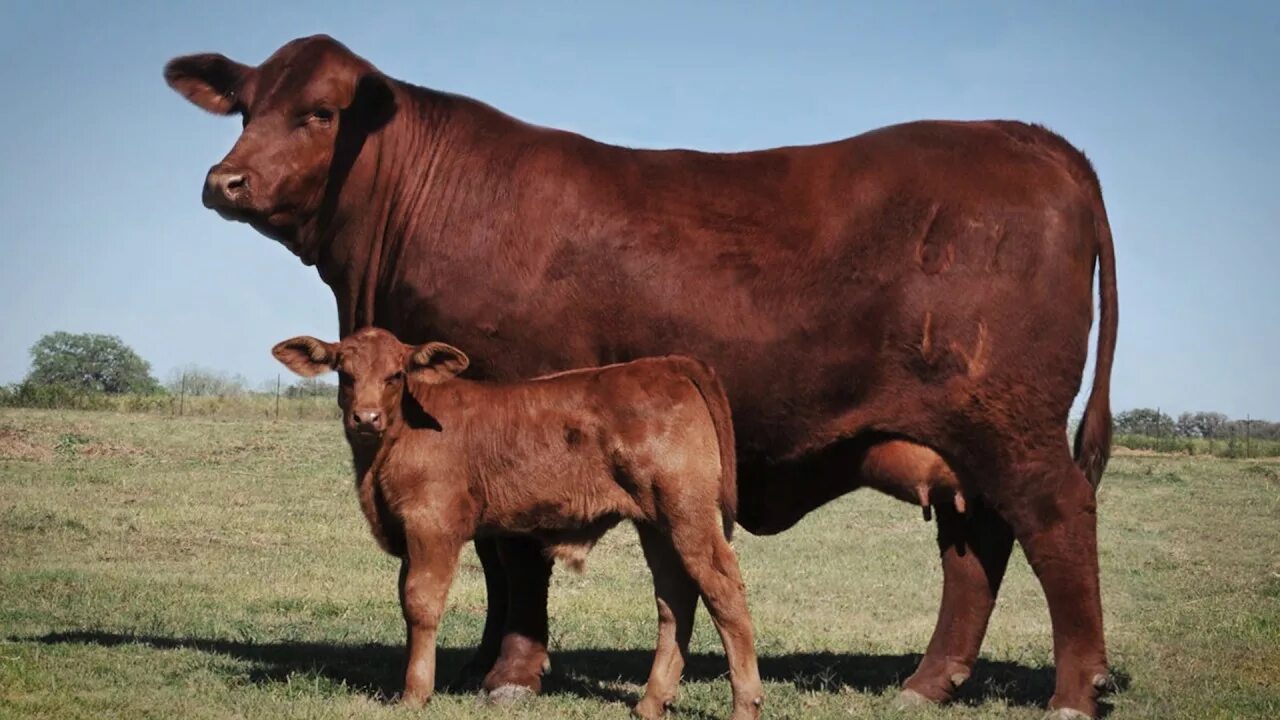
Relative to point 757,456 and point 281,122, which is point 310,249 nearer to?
point 281,122

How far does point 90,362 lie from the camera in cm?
9781

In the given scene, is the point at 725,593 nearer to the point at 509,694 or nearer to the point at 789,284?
the point at 509,694

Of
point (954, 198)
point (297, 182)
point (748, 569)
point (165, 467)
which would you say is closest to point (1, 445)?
point (165, 467)

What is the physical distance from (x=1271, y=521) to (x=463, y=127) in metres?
17.0

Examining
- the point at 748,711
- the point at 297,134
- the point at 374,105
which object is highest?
the point at 374,105

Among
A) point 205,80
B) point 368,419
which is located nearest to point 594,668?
point 368,419

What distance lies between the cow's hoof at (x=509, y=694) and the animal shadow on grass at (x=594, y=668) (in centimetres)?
37

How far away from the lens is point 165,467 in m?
24.0

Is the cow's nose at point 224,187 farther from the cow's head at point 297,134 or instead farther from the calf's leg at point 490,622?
the calf's leg at point 490,622

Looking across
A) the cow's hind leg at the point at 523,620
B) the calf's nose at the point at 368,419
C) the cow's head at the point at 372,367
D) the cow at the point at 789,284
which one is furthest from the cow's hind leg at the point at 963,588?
the calf's nose at the point at 368,419

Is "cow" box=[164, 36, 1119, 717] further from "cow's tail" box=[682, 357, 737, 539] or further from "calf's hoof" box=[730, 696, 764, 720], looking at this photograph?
"calf's hoof" box=[730, 696, 764, 720]

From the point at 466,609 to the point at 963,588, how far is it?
16.1 feet

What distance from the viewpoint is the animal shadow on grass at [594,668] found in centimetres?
861

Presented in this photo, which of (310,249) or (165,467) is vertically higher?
(310,249)
